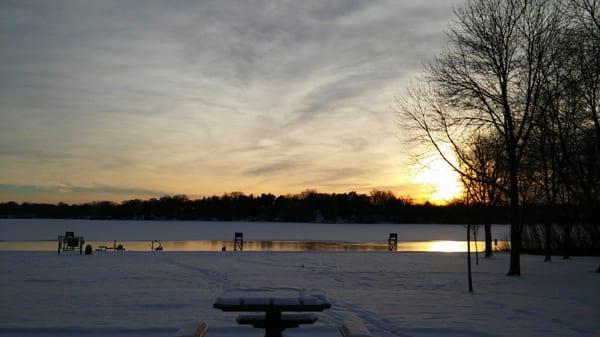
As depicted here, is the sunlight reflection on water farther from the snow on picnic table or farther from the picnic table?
the picnic table

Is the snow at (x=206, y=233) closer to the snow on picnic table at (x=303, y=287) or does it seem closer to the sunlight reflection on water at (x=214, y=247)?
the sunlight reflection on water at (x=214, y=247)

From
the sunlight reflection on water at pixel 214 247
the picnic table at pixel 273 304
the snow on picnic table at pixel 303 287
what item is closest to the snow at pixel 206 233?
the sunlight reflection on water at pixel 214 247

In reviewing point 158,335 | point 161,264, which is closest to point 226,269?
point 161,264

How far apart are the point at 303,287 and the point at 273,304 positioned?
7.34 m

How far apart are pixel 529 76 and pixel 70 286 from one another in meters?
15.3

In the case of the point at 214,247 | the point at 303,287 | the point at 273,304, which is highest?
the point at 273,304

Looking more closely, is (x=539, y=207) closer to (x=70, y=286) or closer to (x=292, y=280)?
(x=292, y=280)

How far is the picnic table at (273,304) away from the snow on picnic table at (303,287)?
0.83m

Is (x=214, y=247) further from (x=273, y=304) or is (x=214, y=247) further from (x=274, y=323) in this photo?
(x=273, y=304)

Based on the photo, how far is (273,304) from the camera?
5859 millimetres

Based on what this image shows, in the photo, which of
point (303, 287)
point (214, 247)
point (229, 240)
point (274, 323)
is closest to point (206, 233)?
point (229, 240)

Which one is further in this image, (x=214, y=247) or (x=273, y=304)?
(x=214, y=247)

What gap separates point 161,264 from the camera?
64.1 feet

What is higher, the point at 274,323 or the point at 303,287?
the point at 274,323
